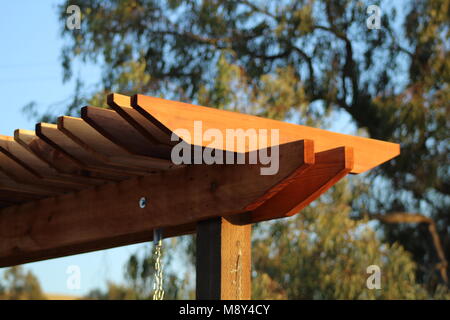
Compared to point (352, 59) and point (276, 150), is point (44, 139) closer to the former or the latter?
point (276, 150)

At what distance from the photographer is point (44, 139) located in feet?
9.63

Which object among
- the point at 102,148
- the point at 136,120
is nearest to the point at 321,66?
the point at 102,148

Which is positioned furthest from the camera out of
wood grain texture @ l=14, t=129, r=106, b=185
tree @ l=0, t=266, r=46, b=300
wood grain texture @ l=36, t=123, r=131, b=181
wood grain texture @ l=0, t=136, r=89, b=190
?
tree @ l=0, t=266, r=46, b=300

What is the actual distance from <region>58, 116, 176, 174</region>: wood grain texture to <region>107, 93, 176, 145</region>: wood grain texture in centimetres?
18

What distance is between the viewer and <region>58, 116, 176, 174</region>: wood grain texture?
112 inches

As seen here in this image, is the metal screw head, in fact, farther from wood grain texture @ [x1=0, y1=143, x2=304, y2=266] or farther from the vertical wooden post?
the vertical wooden post

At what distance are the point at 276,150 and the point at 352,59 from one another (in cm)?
852

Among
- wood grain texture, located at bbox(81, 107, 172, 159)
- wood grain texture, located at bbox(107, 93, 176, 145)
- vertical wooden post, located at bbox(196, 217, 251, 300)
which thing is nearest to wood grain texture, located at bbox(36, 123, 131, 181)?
wood grain texture, located at bbox(81, 107, 172, 159)

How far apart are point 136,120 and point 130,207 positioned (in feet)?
2.39

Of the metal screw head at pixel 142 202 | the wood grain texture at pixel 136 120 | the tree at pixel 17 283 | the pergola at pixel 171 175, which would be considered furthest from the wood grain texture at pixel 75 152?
the tree at pixel 17 283

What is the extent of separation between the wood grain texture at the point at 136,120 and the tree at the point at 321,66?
284 inches

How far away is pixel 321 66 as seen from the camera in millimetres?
10883

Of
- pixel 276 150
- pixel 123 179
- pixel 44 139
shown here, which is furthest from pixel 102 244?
pixel 276 150

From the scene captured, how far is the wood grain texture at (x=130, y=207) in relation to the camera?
2.75m
